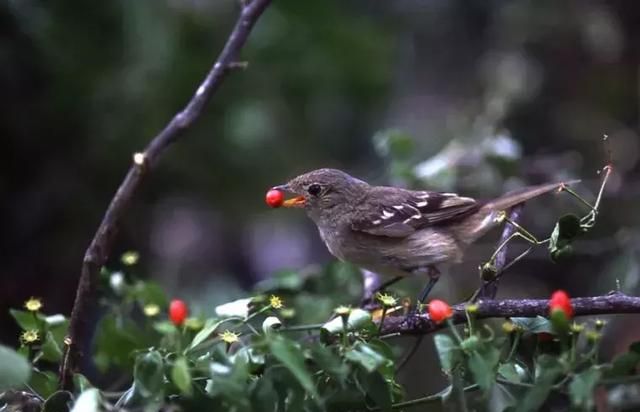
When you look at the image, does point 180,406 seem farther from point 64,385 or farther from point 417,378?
point 417,378

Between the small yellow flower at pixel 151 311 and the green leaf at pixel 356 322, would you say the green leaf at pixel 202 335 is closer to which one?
the green leaf at pixel 356 322

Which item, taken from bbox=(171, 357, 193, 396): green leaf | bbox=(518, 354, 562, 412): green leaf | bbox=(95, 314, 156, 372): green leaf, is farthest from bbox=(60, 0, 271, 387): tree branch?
bbox=(518, 354, 562, 412): green leaf

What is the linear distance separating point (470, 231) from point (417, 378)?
1135 millimetres

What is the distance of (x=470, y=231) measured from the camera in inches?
162

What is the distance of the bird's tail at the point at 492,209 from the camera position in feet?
12.1

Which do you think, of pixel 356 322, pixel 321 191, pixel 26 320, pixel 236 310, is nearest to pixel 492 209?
pixel 321 191

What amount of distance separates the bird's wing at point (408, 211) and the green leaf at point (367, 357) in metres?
1.82

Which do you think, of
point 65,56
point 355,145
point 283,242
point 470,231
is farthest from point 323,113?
point 470,231

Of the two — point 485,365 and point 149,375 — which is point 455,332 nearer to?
point 485,365

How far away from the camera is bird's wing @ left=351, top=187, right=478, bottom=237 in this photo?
4059 millimetres

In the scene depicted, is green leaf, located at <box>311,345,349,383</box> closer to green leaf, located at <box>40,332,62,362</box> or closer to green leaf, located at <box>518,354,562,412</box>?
green leaf, located at <box>518,354,562,412</box>

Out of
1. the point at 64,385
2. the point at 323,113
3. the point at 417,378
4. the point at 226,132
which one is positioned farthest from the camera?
the point at 323,113

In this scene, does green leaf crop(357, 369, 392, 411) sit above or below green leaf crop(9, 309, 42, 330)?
above

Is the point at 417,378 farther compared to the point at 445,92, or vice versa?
the point at 445,92
